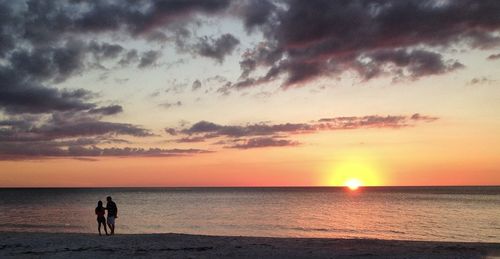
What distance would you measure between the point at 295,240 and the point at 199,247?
244 inches

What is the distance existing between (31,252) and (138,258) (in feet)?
→ 18.2

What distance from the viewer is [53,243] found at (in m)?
24.1

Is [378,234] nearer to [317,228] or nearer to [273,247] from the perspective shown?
[317,228]

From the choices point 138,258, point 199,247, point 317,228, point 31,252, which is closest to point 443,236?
point 317,228

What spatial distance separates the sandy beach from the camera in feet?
68.1

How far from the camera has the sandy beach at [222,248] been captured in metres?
20.8

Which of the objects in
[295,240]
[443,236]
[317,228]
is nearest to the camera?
[295,240]

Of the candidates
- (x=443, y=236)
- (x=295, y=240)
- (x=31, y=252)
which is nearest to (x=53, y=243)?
(x=31, y=252)

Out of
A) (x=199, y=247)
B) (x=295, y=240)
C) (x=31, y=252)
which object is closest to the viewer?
(x=31, y=252)

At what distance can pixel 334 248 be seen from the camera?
23.1 m

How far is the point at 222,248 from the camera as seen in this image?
74.4 feet

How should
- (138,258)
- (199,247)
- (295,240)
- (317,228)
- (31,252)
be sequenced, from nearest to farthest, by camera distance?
(138,258) → (31,252) → (199,247) → (295,240) → (317,228)

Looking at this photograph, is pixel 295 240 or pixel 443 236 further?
pixel 443 236

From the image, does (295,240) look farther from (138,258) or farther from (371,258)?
(138,258)
